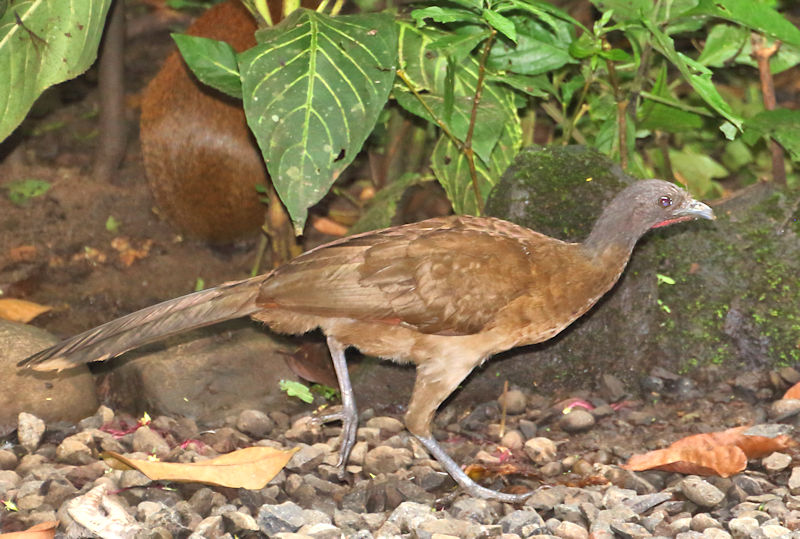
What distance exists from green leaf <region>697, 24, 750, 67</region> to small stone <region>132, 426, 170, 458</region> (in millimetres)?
2749

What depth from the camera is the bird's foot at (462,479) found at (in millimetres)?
3365

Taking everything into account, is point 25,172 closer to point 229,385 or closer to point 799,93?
point 229,385

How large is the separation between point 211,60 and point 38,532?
6.05ft

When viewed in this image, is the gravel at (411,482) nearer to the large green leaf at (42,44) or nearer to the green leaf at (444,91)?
the green leaf at (444,91)

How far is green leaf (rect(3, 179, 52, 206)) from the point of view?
5.05 meters

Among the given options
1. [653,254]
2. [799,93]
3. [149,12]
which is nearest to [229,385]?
[653,254]

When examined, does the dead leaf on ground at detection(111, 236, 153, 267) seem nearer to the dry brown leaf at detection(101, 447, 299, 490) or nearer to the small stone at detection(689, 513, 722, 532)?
the dry brown leaf at detection(101, 447, 299, 490)

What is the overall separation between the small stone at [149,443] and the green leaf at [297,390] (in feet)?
1.75

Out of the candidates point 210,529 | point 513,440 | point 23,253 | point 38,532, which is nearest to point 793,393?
point 513,440

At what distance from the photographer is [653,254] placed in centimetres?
409

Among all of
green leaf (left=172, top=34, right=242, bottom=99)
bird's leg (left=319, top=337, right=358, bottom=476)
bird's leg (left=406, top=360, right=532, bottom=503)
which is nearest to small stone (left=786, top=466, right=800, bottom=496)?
bird's leg (left=406, top=360, right=532, bottom=503)

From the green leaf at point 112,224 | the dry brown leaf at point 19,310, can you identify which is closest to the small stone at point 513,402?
the dry brown leaf at point 19,310

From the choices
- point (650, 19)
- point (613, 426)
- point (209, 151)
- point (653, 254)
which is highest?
point (650, 19)

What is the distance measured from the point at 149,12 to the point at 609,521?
482 cm
